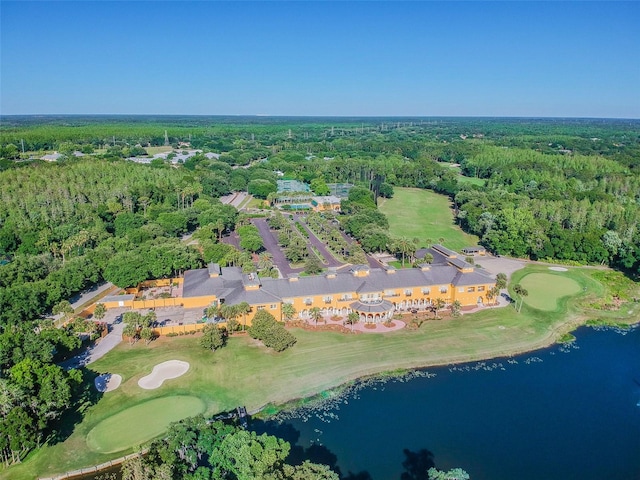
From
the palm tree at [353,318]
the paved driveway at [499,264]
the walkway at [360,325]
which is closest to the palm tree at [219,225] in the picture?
the walkway at [360,325]

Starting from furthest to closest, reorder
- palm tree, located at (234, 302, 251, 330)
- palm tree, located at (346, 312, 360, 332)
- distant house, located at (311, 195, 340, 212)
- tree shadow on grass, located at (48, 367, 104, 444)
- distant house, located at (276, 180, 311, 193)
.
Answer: distant house, located at (276, 180, 311, 193)
distant house, located at (311, 195, 340, 212)
palm tree, located at (346, 312, 360, 332)
palm tree, located at (234, 302, 251, 330)
tree shadow on grass, located at (48, 367, 104, 444)

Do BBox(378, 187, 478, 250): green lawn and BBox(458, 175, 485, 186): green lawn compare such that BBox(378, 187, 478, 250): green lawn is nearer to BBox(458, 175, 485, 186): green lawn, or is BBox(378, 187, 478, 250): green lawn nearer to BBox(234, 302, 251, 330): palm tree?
BBox(458, 175, 485, 186): green lawn

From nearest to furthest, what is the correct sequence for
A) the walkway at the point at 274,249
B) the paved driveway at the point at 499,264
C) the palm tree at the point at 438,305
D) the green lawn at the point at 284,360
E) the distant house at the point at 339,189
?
the green lawn at the point at 284,360 → the palm tree at the point at 438,305 → the walkway at the point at 274,249 → the paved driveway at the point at 499,264 → the distant house at the point at 339,189

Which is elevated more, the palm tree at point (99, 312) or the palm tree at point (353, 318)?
the palm tree at point (99, 312)

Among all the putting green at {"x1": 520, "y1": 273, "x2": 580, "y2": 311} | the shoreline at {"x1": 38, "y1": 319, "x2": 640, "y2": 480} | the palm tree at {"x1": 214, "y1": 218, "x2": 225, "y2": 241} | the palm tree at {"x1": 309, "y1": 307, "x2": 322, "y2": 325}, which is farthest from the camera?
the palm tree at {"x1": 214, "y1": 218, "x2": 225, "y2": 241}

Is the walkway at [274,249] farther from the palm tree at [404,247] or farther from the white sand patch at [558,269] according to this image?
the white sand patch at [558,269]

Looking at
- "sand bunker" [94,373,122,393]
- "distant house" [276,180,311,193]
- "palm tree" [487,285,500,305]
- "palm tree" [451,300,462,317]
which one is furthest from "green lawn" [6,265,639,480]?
"distant house" [276,180,311,193]

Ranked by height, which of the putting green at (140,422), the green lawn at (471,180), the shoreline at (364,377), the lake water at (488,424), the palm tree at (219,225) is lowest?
the lake water at (488,424)
